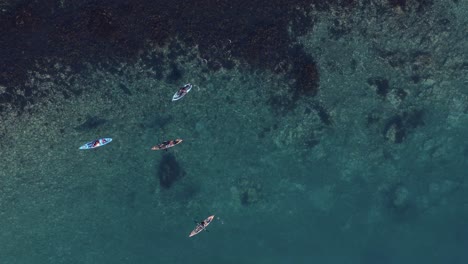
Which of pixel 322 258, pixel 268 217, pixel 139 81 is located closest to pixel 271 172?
pixel 268 217

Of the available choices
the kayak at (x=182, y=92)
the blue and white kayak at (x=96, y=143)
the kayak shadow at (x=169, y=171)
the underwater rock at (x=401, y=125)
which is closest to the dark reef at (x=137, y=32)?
the kayak at (x=182, y=92)

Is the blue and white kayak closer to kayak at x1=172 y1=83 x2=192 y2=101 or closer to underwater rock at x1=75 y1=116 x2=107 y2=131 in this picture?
underwater rock at x1=75 y1=116 x2=107 y2=131

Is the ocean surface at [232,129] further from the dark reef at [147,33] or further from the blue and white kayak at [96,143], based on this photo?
the blue and white kayak at [96,143]

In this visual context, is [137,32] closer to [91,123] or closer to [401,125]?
[91,123]

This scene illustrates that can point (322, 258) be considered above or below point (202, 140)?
below

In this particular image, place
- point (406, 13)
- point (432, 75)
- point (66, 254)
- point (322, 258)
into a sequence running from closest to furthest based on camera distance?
point (406, 13) → point (432, 75) → point (66, 254) → point (322, 258)

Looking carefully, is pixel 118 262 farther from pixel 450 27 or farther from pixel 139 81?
pixel 450 27

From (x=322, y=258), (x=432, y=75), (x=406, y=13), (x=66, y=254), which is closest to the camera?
(x=406, y=13)
